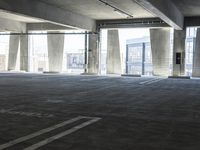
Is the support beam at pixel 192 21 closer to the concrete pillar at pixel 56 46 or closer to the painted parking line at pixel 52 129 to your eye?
the concrete pillar at pixel 56 46

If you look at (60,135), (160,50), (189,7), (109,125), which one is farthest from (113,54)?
(60,135)

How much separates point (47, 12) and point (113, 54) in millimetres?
17054

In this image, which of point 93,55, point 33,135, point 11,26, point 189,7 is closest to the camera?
point 33,135

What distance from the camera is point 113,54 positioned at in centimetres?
4731

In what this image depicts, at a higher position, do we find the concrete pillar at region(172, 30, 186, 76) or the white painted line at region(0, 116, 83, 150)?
the concrete pillar at region(172, 30, 186, 76)

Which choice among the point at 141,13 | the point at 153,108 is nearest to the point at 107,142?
the point at 153,108

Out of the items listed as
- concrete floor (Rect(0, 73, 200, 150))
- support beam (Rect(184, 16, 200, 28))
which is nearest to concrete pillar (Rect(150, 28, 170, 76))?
support beam (Rect(184, 16, 200, 28))

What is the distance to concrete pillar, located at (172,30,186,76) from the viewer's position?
129ft

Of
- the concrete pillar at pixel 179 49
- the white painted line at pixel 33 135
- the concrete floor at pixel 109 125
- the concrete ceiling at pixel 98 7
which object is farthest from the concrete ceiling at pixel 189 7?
the white painted line at pixel 33 135

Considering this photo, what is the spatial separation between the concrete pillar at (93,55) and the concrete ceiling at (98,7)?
4358 millimetres

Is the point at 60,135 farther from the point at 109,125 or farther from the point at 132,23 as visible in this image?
the point at 132,23

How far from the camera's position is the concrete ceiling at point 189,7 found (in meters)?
29.1

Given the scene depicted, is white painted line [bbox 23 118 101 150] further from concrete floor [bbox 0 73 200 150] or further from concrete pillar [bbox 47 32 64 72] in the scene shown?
concrete pillar [bbox 47 32 64 72]

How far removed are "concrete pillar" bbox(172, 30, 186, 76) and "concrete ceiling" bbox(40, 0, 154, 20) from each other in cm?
457
